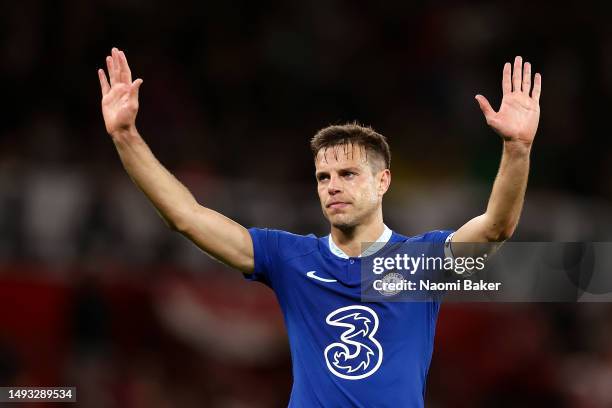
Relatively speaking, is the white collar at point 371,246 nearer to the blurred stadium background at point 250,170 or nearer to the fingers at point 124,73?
the fingers at point 124,73

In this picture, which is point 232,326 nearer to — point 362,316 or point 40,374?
point 40,374

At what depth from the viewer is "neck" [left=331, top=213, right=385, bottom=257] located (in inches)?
243

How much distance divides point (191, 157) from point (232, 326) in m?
2.38

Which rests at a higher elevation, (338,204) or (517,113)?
(517,113)

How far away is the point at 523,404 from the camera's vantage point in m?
11.9

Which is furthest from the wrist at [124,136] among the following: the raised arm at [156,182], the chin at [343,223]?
the chin at [343,223]

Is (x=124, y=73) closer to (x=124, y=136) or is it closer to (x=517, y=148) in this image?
(x=124, y=136)

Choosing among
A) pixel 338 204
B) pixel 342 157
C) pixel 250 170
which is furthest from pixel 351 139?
pixel 250 170

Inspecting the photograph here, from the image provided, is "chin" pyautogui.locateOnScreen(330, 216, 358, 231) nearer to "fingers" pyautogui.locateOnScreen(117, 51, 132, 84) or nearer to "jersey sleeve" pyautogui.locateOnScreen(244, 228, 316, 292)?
"jersey sleeve" pyautogui.locateOnScreen(244, 228, 316, 292)

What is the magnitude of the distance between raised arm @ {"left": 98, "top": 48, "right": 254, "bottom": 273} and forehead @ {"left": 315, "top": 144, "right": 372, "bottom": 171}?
61 centimetres

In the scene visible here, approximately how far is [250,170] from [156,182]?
7850 mm

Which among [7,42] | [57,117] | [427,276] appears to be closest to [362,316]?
[427,276]

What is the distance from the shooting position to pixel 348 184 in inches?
240

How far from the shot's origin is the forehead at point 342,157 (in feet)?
20.2
